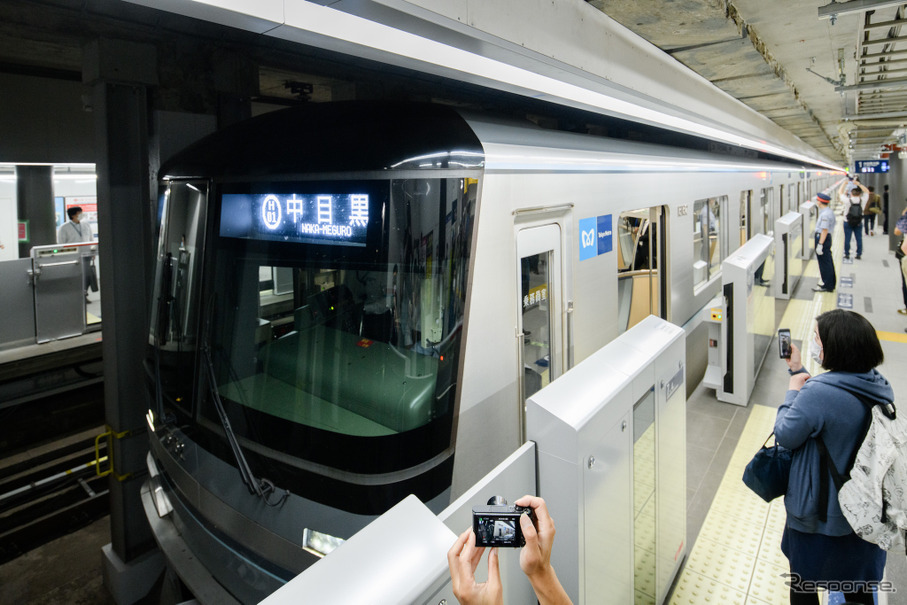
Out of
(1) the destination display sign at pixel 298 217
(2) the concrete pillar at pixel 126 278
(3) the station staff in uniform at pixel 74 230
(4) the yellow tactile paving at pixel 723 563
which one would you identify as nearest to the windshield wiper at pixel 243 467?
(1) the destination display sign at pixel 298 217

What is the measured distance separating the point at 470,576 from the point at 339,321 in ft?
4.25

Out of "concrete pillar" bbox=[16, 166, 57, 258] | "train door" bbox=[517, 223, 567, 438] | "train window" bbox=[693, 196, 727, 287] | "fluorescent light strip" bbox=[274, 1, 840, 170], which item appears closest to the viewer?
"fluorescent light strip" bbox=[274, 1, 840, 170]

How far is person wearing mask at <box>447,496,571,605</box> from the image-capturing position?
1134 millimetres

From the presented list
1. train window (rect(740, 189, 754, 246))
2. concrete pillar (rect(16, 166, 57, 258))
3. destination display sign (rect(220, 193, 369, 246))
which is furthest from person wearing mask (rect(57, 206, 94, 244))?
train window (rect(740, 189, 754, 246))

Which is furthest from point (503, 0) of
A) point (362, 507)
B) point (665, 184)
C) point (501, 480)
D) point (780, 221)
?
point (780, 221)

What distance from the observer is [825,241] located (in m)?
9.97

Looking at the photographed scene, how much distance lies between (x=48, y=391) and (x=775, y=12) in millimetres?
7790

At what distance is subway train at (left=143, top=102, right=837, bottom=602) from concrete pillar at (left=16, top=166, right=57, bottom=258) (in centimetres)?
785

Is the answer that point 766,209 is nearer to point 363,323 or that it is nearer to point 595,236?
point 595,236

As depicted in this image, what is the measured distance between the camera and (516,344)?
8.86ft

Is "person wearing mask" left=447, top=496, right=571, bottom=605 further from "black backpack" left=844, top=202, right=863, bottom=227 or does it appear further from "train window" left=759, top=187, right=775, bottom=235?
"black backpack" left=844, top=202, right=863, bottom=227

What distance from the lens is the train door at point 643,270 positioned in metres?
5.07

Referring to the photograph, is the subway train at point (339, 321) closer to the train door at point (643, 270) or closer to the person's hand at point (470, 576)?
the person's hand at point (470, 576)

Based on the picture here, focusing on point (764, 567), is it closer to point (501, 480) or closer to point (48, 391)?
point (501, 480)
